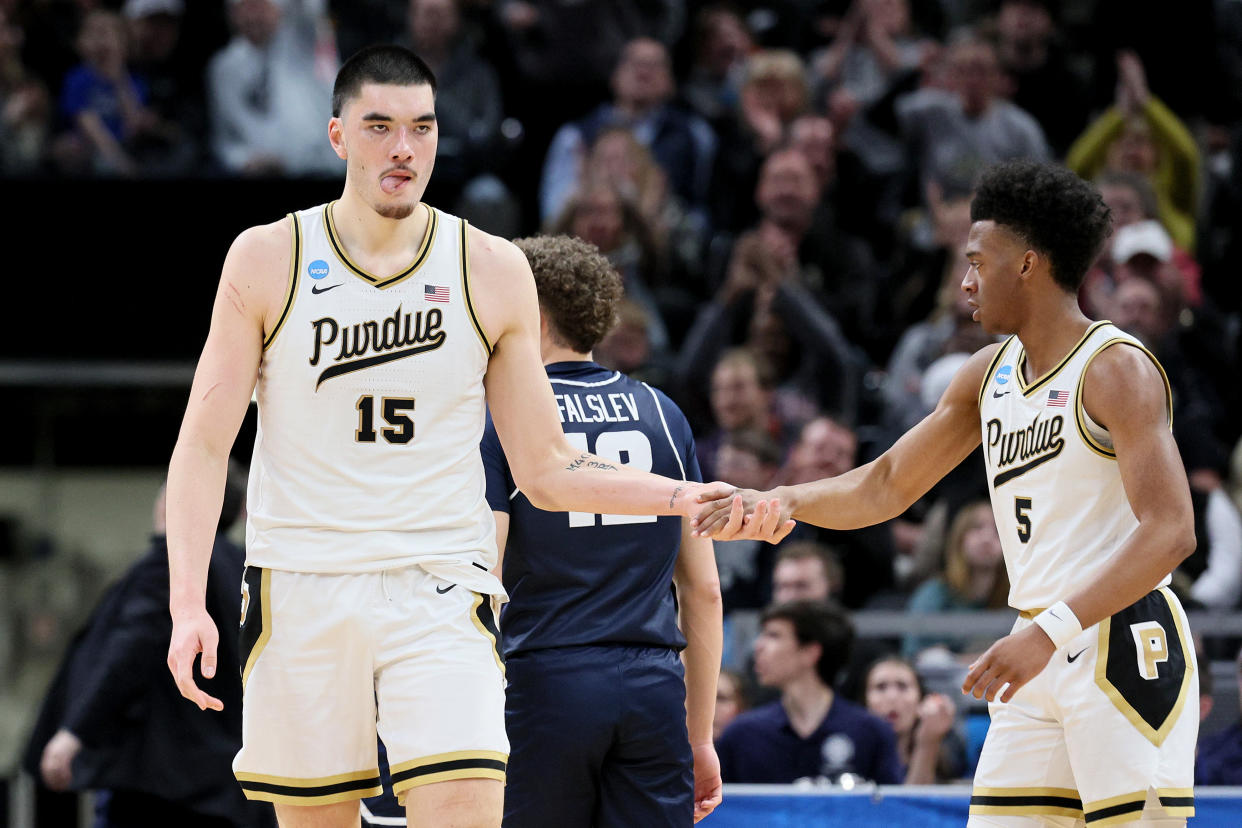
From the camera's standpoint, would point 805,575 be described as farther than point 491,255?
Yes

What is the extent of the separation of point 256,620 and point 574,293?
148cm

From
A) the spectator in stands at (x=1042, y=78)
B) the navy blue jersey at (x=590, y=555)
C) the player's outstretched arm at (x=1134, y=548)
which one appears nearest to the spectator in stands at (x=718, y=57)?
the spectator in stands at (x=1042, y=78)

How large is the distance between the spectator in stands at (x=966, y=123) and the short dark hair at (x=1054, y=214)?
6.63 meters

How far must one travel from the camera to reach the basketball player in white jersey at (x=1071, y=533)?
14.3 feet

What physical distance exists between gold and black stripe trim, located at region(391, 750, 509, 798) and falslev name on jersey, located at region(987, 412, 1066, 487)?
1626mm

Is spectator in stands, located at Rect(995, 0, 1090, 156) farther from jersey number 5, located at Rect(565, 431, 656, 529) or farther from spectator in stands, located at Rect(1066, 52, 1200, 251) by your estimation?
jersey number 5, located at Rect(565, 431, 656, 529)

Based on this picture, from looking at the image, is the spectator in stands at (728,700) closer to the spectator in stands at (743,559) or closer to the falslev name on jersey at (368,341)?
the spectator in stands at (743,559)

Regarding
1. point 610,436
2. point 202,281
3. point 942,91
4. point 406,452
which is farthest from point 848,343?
point 406,452

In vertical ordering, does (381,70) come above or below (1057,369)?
above

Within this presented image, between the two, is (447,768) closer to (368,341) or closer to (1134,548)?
(368,341)

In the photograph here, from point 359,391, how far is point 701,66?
933 centimetres

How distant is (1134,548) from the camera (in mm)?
4340

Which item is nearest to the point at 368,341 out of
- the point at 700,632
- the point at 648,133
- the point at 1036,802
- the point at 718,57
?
the point at 700,632

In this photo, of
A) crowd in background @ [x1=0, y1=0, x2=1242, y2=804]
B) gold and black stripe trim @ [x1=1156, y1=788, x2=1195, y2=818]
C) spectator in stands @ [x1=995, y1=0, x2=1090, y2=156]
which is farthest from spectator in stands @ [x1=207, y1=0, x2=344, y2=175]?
gold and black stripe trim @ [x1=1156, y1=788, x2=1195, y2=818]
